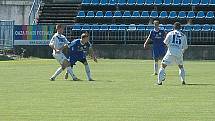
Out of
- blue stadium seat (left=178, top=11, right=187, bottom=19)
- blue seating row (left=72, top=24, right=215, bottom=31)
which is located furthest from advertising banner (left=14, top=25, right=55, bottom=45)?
blue stadium seat (left=178, top=11, right=187, bottom=19)

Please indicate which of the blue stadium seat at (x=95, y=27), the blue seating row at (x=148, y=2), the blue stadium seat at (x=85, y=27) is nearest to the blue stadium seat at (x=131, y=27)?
the blue stadium seat at (x=95, y=27)

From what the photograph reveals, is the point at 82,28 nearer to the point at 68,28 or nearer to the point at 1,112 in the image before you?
the point at 68,28

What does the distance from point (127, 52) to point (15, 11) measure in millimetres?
10886

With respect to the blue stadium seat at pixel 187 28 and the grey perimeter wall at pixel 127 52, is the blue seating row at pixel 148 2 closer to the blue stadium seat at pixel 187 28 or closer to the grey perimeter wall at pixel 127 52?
the blue stadium seat at pixel 187 28

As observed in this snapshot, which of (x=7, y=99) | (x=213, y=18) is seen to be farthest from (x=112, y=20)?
(x=7, y=99)

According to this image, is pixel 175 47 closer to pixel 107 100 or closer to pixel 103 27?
pixel 107 100

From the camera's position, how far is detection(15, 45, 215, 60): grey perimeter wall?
1582 inches

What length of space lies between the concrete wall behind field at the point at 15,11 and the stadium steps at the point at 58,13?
1577mm

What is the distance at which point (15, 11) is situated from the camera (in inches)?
1912

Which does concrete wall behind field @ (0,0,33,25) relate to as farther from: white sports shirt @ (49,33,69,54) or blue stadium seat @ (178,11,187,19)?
white sports shirt @ (49,33,69,54)

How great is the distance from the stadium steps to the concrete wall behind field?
5.17ft

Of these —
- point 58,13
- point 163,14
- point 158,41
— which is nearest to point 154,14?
point 163,14

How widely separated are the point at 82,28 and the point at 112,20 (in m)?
3.45

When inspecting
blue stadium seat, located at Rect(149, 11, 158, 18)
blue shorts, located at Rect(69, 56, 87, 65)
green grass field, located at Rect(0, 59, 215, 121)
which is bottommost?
green grass field, located at Rect(0, 59, 215, 121)
